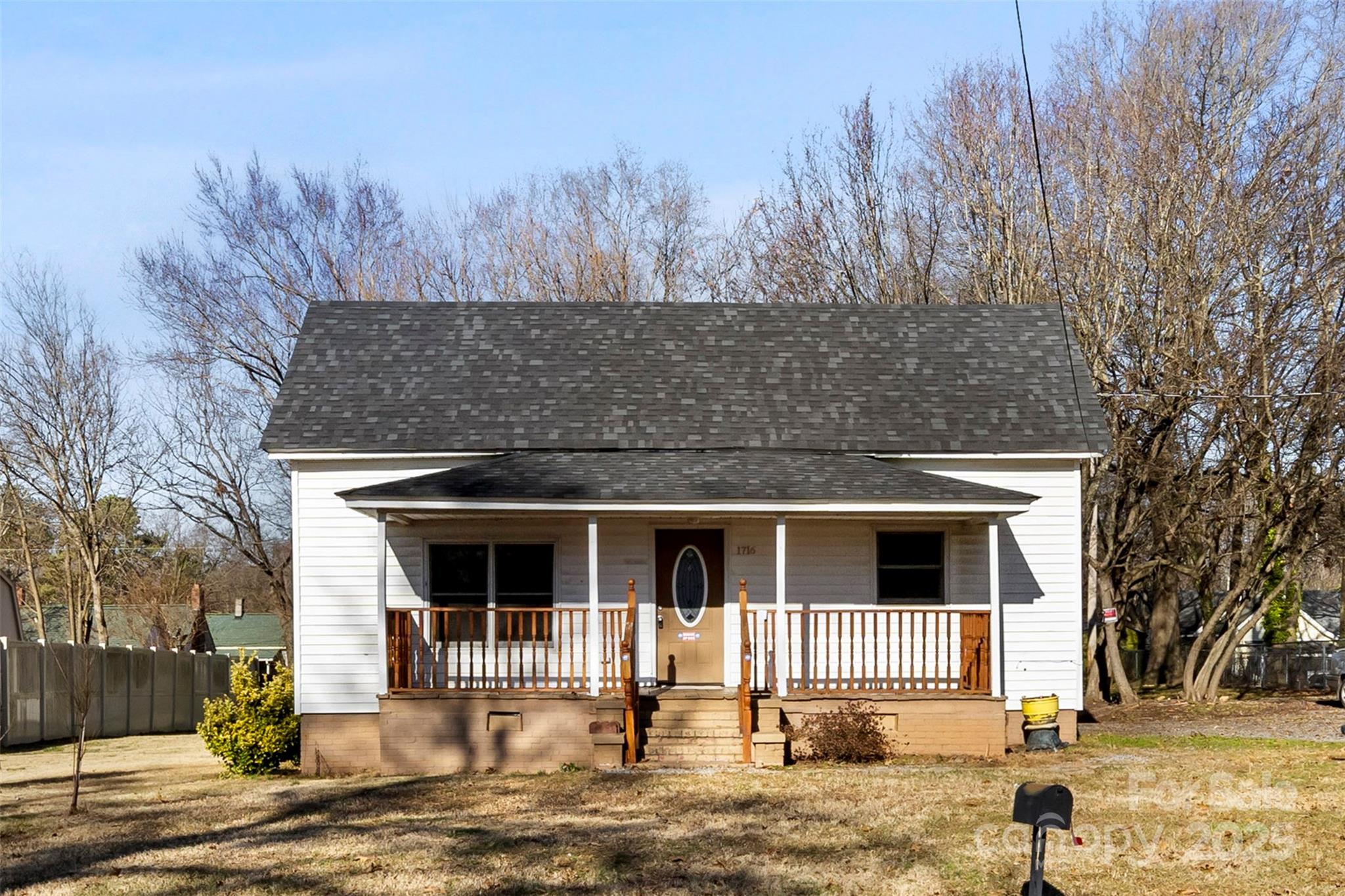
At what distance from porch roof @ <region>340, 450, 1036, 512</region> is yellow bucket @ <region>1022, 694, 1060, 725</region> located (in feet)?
8.37

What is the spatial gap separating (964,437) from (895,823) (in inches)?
276

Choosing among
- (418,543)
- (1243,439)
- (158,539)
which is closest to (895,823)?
(418,543)

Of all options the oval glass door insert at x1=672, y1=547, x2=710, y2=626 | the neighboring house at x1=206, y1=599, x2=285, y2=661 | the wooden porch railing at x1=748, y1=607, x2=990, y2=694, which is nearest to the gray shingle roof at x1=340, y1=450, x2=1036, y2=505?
the oval glass door insert at x1=672, y1=547, x2=710, y2=626

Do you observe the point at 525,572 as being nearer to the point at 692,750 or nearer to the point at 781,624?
the point at 692,750

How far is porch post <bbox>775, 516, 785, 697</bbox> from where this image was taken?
16.3 metres

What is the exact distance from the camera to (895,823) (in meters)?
11.8

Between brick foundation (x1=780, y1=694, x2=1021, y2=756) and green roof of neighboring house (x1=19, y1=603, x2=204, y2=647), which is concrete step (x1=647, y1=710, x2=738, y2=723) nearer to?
brick foundation (x1=780, y1=694, x2=1021, y2=756)

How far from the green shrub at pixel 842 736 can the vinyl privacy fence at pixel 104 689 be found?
29.3 ft

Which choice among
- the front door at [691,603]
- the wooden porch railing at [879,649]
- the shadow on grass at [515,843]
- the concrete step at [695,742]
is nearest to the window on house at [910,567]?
the wooden porch railing at [879,649]

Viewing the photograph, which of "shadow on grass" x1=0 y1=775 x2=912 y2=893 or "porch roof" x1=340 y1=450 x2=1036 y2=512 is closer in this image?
"shadow on grass" x1=0 y1=775 x2=912 y2=893

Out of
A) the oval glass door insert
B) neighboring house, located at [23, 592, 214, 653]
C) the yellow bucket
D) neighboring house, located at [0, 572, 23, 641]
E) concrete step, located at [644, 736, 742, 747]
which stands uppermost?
the oval glass door insert

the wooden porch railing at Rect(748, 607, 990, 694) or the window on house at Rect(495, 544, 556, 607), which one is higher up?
the window on house at Rect(495, 544, 556, 607)

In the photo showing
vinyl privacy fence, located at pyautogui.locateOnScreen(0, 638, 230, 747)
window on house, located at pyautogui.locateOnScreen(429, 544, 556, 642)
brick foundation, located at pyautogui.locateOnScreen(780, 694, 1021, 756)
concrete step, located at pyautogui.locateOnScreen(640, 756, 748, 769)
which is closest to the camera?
concrete step, located at pyautogui.locateOnScreen(640, 756, 748, 769)

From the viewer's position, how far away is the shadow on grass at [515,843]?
1003cm
